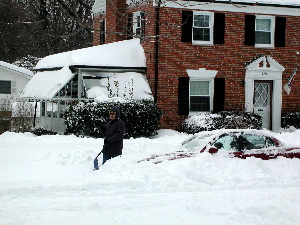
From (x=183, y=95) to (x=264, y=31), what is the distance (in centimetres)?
472

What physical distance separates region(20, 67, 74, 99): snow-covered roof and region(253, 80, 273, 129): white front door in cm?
825

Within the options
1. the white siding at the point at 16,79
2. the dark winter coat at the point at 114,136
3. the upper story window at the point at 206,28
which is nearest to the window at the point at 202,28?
the upper story window at the point at 206,28

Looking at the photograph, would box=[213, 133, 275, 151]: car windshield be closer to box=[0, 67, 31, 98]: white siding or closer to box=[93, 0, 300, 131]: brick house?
box=[93, 0, 300, 131]: brick house

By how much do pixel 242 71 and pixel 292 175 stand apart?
37.6 ft

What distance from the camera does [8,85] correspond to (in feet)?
126

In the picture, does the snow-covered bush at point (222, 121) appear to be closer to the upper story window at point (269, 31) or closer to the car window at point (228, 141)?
the upper story window at point (269, 31)

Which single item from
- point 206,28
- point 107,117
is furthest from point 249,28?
point 107,117

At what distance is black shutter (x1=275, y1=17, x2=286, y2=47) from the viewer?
2188 cm

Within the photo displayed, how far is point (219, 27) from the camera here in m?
21.1

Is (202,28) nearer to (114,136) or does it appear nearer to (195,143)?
(195,143)

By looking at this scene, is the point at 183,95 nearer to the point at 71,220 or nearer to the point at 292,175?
the point at 292,175

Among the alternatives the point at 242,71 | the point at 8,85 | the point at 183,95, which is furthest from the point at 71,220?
the point at 8,85

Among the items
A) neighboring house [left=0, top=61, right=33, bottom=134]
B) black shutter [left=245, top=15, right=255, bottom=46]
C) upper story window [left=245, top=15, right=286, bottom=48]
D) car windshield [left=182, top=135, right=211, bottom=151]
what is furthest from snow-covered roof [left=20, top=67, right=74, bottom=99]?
neighboring house [left=0, top=61, right=33, bottom=134]

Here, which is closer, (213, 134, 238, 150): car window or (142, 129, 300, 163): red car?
(142, 129, 300, 163): red car
